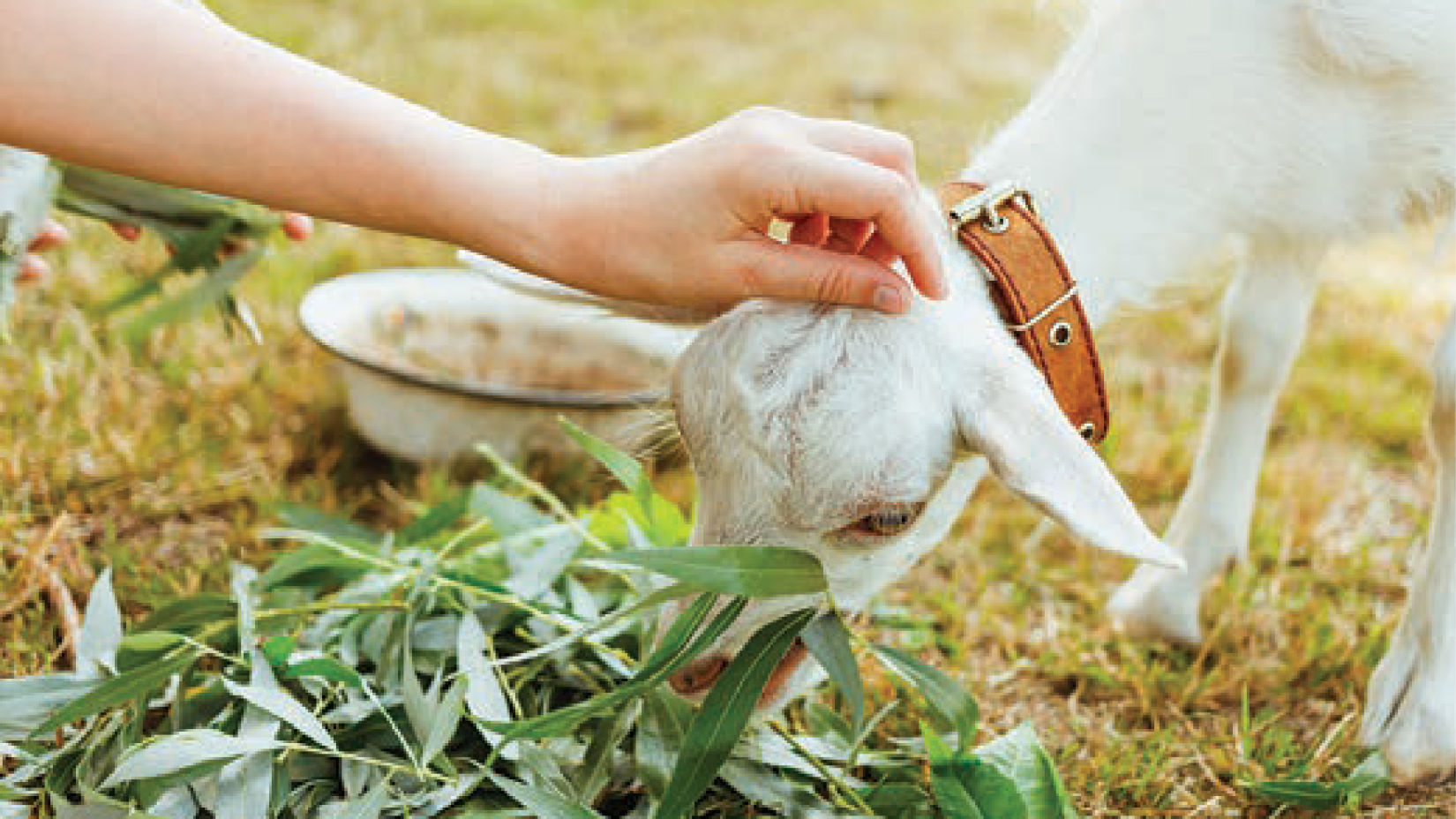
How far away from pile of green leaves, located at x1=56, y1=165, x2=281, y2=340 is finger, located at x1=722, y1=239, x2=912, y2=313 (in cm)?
122

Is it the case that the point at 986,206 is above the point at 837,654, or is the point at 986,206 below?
above

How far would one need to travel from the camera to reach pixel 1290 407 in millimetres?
3326

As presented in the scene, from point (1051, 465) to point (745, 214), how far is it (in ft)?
1.28

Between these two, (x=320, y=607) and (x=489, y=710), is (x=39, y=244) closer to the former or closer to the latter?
(x=320, y=607)

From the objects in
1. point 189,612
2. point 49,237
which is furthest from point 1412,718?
point 49,237

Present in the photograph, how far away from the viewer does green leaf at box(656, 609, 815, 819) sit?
168 cm

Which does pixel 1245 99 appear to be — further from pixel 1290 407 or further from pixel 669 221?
pixel 1290 407

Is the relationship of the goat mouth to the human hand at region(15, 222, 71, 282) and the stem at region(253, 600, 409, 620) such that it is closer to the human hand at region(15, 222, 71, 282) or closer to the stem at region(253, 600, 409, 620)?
the stem at region(253, 600, 409, 620)

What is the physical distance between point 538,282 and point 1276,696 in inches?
51.7

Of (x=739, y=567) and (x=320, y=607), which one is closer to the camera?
(x=739, y=567)

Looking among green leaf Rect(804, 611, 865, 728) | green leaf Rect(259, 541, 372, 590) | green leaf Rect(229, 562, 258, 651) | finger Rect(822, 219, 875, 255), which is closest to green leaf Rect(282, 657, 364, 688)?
green leaf Rect(229, 562, 258, 651)

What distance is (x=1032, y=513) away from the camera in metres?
2.85

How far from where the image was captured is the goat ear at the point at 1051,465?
1.41 metres

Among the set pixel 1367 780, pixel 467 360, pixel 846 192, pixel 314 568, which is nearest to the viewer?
pixel 846 192
